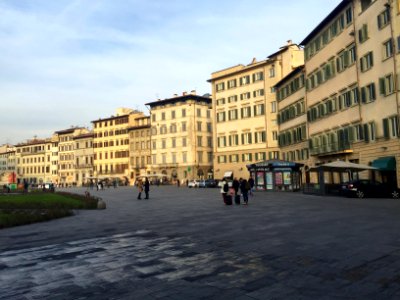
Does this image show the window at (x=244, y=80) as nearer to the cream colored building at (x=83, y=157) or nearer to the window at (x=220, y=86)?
the window at (x=220, y=86)

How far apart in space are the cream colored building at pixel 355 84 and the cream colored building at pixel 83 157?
8073cm

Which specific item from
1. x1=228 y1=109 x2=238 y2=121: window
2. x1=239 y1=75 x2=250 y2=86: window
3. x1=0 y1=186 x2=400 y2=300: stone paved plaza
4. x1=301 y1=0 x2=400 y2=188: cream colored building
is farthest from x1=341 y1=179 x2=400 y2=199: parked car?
x1=228 y1=109 x2=238 y2=121: window

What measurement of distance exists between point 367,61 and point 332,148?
10.5m

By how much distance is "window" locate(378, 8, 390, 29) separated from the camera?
31.2 meters

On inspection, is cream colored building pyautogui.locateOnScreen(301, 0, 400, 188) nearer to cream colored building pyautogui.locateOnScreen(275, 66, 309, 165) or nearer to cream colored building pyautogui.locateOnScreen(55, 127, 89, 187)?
cream colored building pyautogui.locateOnScreen(275, 66, 309, 165)

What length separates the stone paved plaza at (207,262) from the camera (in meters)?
5.89

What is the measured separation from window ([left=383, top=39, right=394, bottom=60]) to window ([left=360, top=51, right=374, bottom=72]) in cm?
180

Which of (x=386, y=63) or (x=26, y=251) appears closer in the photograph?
(x=26, y=251)

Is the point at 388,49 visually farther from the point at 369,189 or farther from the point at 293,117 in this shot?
the point at 293,117

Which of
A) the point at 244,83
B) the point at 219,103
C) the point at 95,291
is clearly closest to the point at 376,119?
the point at 95,291

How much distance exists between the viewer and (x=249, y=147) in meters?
71.5

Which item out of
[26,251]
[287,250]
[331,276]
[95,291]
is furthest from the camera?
[26,251]

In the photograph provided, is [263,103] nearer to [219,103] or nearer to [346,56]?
[219,103]

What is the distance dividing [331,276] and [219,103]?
235ft
